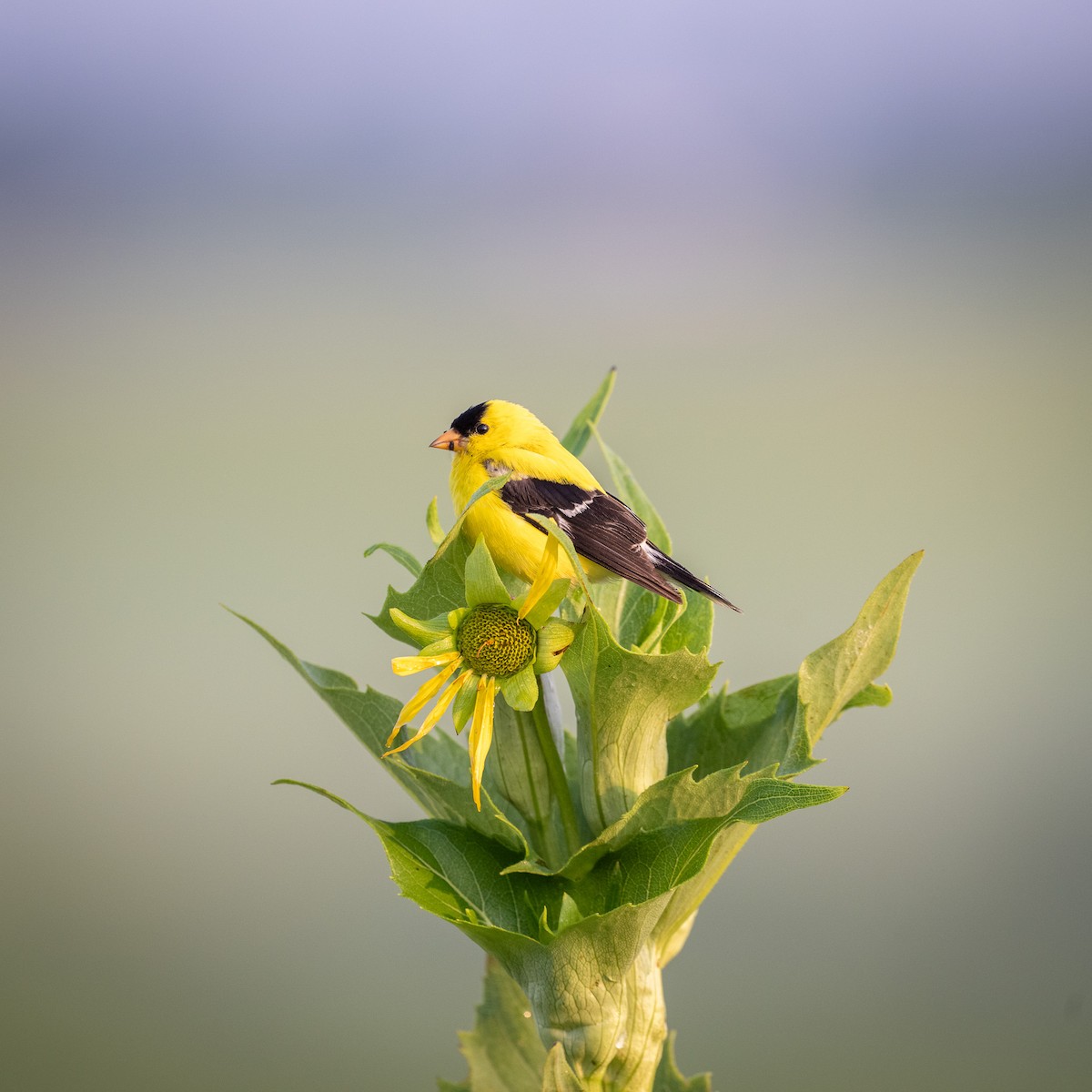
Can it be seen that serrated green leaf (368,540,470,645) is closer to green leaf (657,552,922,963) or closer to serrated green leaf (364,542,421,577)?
serrated green leaf (364,542,421,577)

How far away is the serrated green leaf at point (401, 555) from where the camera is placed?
649mm

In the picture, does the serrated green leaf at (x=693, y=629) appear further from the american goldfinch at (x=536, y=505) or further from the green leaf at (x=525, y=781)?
the green leaf at (x=525, y=781)

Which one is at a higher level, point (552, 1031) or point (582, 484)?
point (582, 484)

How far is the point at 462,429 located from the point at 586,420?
0.10 meters

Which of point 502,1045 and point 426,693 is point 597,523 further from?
point 502,1045

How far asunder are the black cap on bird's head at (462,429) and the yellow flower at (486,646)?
0.22 meters

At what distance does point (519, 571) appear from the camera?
28.0 inches

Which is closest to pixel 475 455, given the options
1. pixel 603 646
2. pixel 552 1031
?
pixel 603 646

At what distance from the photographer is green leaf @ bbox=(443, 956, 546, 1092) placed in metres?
0.88

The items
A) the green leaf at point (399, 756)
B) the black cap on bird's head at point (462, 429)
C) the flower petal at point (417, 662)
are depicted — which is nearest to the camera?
the flower petal at point (417, 662)

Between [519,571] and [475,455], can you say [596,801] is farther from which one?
[475,455]

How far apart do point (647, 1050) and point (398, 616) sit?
1.16ft

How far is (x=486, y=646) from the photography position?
1.95 feet

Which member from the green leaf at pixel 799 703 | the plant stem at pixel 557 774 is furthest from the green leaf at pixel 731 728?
the plant stem at pixel 557 774
